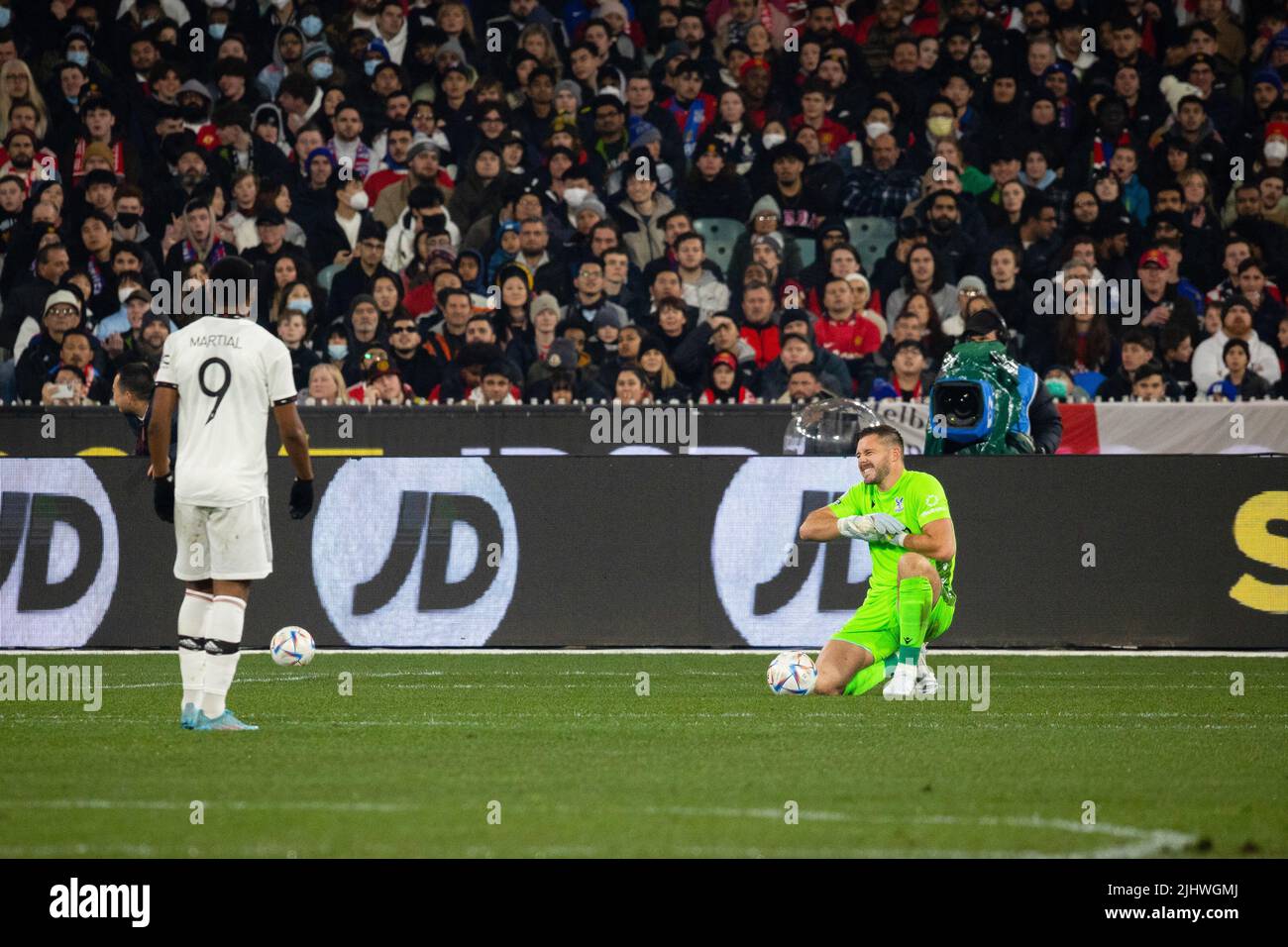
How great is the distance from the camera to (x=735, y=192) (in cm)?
1903

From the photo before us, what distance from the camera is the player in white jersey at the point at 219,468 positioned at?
940 cm

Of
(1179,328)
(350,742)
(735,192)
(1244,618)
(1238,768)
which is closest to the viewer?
(1238,768)

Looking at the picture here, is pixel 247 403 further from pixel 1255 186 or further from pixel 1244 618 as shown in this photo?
pixel 1255 186

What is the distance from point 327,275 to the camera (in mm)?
18938

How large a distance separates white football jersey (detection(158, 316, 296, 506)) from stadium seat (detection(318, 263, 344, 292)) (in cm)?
936

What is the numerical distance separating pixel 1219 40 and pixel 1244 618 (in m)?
8.89

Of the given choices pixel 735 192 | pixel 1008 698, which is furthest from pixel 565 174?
pixel 1008 698

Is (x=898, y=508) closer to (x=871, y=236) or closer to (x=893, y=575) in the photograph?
(x=893, y=575)

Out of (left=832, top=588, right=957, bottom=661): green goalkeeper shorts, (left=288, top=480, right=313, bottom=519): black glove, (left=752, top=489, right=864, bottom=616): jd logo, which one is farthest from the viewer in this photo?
(left=752, top=489, right=864, bottom=616): jd logo

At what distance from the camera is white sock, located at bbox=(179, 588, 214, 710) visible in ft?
30.7

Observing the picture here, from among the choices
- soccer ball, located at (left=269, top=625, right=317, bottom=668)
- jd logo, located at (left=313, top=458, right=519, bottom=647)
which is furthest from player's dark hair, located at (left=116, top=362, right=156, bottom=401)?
soccer ball, located at (left=269, top=625, right=317, bottom=668)

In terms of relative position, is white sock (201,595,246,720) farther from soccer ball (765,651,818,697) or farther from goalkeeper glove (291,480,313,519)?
soccer ball (765,651,818,697)

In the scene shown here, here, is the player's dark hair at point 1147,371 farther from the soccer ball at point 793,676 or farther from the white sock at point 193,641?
the white sock at point 193,641

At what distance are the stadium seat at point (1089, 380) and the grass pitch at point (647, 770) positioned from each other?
4.87 meters
